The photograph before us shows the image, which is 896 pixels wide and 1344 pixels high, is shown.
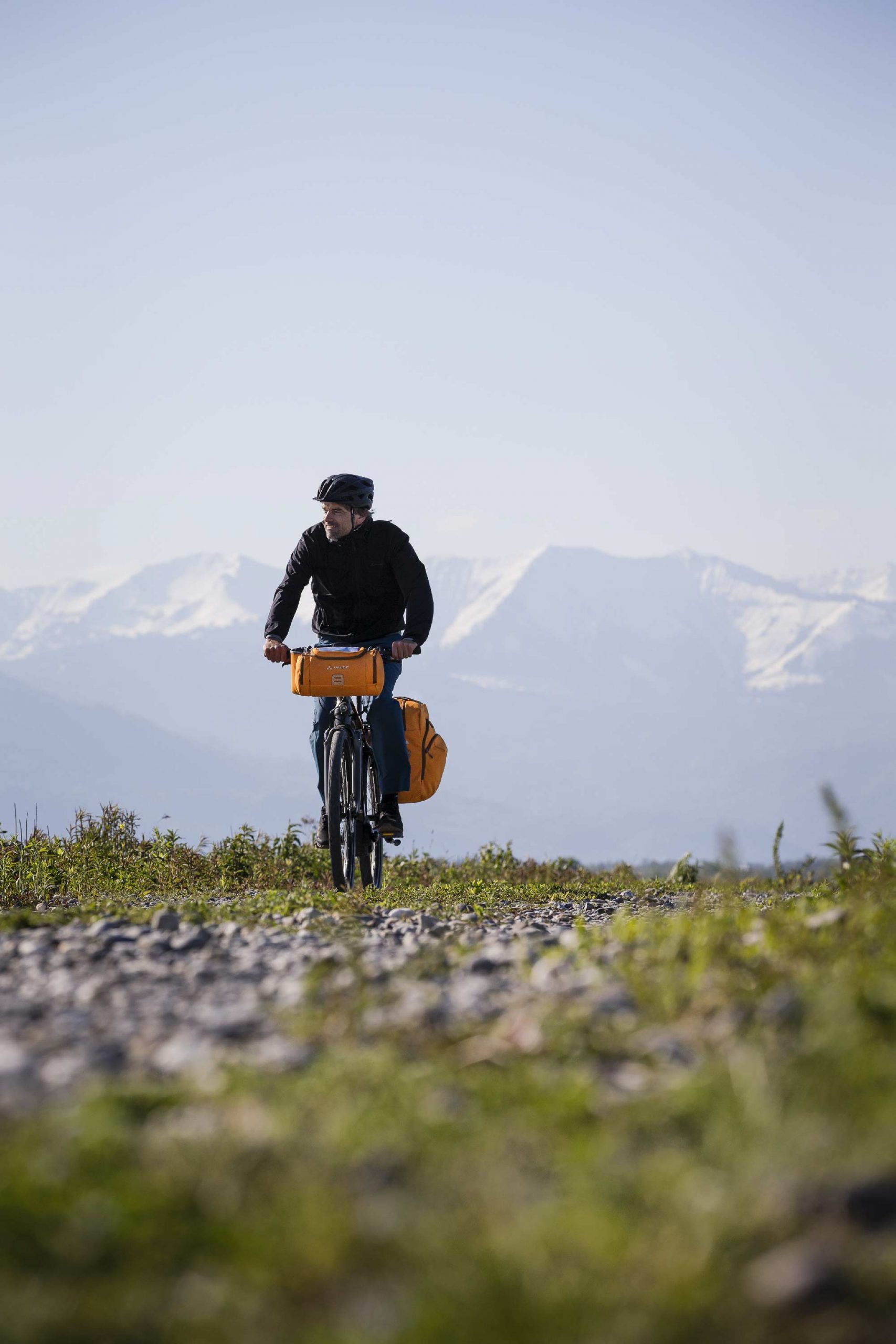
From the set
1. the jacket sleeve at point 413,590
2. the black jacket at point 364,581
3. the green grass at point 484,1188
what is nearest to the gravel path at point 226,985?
the green grass at point 484,1188

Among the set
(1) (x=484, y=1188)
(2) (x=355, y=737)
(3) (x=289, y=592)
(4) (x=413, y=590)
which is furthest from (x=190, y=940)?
(3) (x=289, y=592)

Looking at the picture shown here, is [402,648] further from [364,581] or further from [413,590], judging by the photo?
[364,581]

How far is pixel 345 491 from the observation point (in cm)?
898

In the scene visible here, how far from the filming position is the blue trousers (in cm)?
887

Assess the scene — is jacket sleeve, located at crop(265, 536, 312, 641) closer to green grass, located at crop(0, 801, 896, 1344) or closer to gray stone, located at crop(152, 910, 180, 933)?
gray stone, located at crop(152, 910, 180, 933)

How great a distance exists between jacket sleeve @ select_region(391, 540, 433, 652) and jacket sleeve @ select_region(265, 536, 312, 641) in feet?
2.36

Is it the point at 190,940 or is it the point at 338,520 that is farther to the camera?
the point at 338,520

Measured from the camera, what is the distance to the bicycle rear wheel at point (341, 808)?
851 centimetres

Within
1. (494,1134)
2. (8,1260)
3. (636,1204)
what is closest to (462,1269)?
(636,1204)

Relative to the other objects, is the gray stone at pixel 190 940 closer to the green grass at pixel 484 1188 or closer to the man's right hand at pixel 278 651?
the green grass at pixel 484 1188

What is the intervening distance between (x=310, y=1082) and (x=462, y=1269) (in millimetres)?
932

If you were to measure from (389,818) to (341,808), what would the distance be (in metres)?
0.39

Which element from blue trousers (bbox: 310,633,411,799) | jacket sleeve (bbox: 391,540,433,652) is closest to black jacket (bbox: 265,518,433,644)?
jacket sleeve (bbox: 391,540,433,652)

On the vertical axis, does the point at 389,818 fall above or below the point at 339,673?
below
